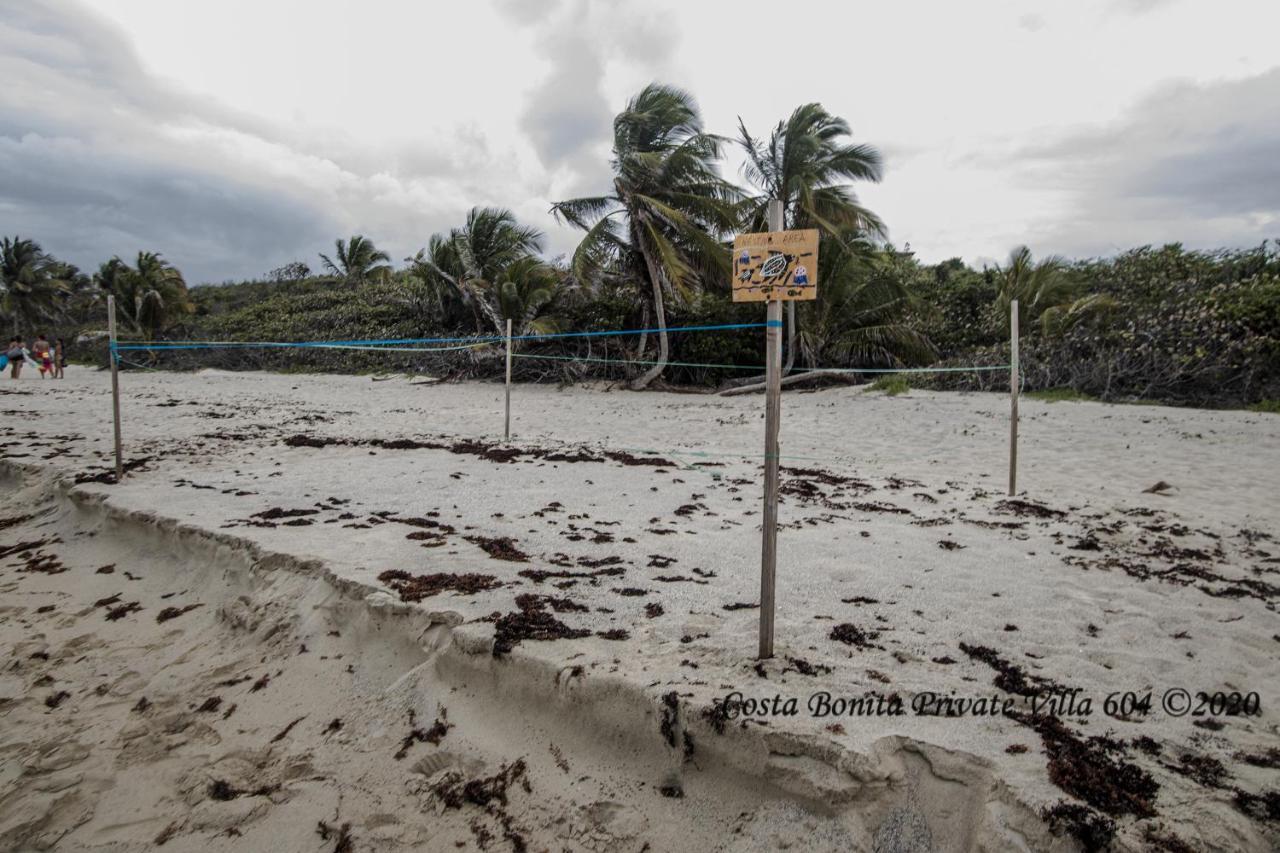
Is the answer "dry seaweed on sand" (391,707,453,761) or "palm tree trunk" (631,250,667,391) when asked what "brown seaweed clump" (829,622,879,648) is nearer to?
"dry seaweed on sand" (391,707,453,761)

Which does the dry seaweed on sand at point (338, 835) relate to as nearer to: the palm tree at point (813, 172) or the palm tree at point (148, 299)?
the palm tree at point (813, 172)

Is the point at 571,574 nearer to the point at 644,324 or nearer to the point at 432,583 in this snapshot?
the point at 432,583

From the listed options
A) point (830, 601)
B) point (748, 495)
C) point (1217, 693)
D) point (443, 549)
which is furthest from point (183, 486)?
point (1217, 693)

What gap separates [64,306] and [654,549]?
43.6m

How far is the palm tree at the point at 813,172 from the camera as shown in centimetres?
1388

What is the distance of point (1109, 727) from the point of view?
7.05 feet

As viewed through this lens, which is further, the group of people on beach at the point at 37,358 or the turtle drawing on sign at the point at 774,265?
the group of people on beach at the point at 37,358

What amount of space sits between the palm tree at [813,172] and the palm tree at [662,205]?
1.09 metres

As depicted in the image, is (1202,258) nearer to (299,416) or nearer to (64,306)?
(299,416)

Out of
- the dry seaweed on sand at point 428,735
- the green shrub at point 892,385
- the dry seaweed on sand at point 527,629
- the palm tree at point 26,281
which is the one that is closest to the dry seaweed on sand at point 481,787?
the dry seaweed on sand at point 428,735

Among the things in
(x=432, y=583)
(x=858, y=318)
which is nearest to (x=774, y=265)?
(x=432, y=583)

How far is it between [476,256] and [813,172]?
9.02 metres

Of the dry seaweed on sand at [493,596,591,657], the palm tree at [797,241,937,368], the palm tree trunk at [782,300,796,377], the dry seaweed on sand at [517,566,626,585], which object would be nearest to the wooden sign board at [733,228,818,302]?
the dry seaweed on sand at [493,596,591,657]

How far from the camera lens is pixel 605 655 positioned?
253 centimetres
